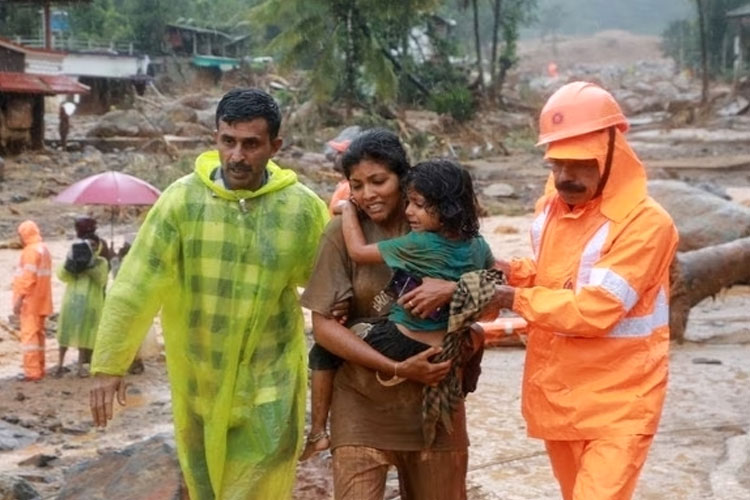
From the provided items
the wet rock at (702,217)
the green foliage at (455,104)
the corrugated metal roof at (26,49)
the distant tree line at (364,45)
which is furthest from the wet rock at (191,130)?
the wet rock at (702,217)

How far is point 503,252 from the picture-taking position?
16.0m

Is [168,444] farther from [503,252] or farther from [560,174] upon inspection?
[503,252]

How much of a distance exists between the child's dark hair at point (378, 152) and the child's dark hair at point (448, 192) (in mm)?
71

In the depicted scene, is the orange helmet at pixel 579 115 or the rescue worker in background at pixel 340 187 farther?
the rescue worker in background at pixel 340 187

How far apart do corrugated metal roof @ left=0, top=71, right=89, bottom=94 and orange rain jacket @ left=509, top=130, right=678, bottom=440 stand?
27438mm

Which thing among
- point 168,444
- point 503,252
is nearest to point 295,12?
point 503,252

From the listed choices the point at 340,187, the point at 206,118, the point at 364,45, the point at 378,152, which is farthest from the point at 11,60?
the point at 378,152

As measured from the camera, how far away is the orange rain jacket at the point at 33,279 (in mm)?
9453

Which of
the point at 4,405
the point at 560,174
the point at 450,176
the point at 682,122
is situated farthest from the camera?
the point at 682,122

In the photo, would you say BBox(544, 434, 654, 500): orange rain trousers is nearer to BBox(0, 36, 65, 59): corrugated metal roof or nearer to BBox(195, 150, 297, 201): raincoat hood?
BBox(195, 150, 297, 201): raincoat hood

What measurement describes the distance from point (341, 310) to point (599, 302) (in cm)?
72

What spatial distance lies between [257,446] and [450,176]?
43.8 inches

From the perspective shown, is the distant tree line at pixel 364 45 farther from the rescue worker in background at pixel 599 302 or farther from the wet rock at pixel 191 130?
the rescue worker in background at pixel 599 302

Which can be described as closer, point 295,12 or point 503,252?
point 503,252
